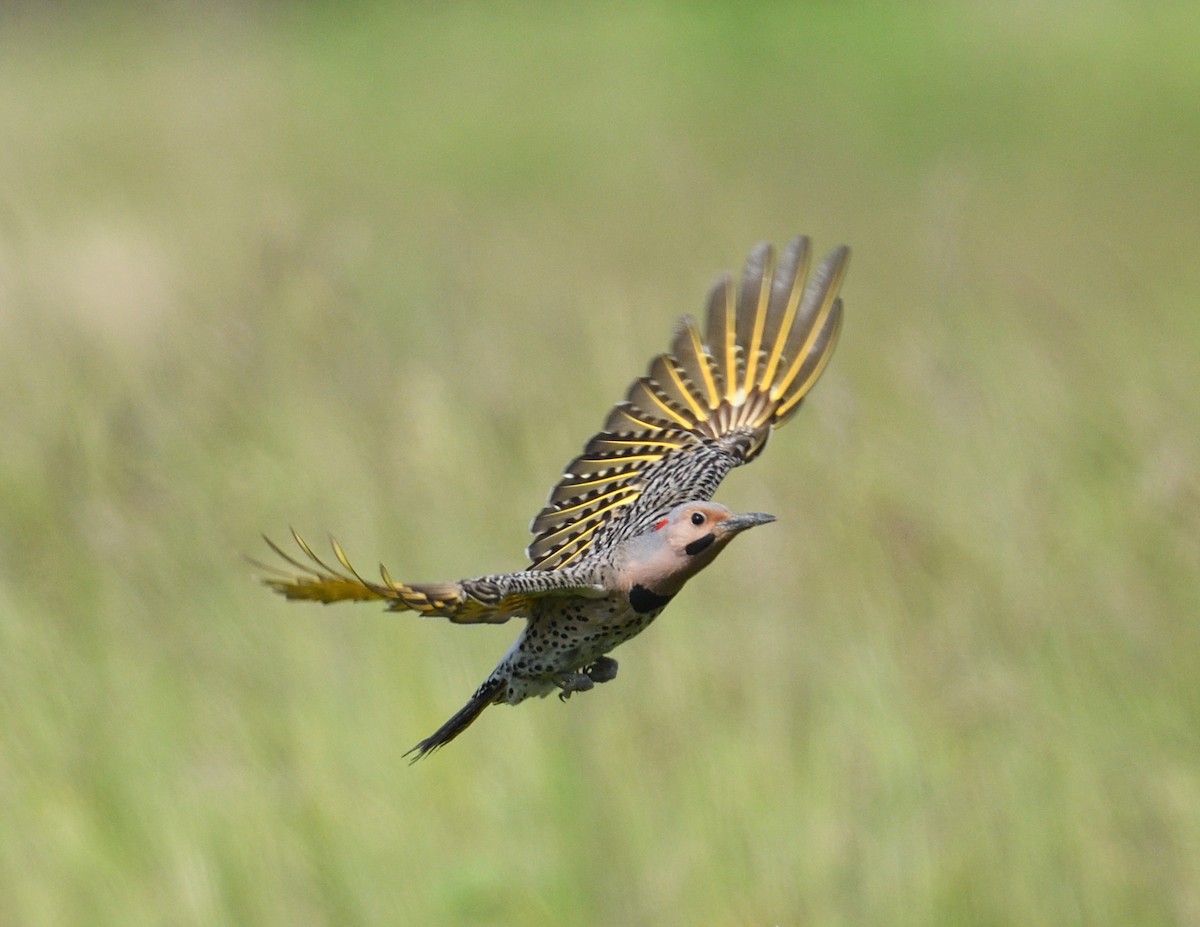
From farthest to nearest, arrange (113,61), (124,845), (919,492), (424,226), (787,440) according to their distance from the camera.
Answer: (113,61) < (424,226) < (787,440) < (919,492) < (124,845)

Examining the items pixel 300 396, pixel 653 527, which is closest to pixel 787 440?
pixel 300 396

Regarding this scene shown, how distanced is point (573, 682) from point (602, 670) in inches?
1.6

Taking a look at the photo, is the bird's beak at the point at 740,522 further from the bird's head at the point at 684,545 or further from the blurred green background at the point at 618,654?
the blurred green background at the point at 618,654

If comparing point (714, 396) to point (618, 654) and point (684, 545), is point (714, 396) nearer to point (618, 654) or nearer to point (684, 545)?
point (684, 545)

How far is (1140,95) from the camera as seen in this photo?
16.5 metres

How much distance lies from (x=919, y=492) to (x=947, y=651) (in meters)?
0.67

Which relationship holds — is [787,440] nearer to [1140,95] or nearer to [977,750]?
[977,750]

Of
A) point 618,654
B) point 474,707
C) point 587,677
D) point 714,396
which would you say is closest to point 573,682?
point 587,677

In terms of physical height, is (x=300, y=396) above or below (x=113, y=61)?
below

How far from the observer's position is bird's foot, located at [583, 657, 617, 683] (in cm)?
236

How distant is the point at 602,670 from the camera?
239 cm

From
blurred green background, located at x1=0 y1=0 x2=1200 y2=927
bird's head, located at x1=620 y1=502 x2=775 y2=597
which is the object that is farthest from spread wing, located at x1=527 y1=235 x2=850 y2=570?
A: blurred green background, located at x1=0 y1=0 x2=1200 y2=927

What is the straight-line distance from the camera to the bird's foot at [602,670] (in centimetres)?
236

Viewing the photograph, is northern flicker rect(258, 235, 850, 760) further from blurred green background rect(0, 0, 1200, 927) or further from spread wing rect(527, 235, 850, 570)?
blurred green background rect(0, 0, 1200, 927)
